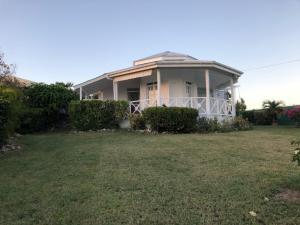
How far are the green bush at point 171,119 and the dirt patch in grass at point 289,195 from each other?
859 centimetres

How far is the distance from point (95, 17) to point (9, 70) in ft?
22.0

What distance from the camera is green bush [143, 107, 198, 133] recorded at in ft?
43.7

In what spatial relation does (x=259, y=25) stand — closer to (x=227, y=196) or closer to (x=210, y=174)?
(x=210, y=174)

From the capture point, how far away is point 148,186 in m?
5.18

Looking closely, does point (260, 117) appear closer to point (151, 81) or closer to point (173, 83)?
point (173, 83)

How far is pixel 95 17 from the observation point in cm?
1702

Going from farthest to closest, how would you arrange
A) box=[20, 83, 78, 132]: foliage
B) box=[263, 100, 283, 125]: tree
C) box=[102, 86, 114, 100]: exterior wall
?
box=[263, 100, 283, 125]: tree
box=[102, 86, 114, 100]: exterior wall
box=[20, 83, 78, 132]: foliage

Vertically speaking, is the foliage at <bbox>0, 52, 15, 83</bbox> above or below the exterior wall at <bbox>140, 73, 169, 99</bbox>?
above

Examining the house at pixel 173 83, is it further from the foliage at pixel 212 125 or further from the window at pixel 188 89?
the foliage at pixel 212 125

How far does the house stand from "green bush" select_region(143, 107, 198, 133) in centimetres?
181

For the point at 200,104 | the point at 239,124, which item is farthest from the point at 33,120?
the point at 239,124

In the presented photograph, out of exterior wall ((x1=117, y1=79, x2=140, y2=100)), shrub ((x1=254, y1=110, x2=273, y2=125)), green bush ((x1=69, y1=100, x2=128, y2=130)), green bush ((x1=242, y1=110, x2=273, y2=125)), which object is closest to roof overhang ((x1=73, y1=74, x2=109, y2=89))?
exterior wall ((x1=117, y1=79, x2=140, y2=100))

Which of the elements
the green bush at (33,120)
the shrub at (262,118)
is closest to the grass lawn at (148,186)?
the green bush at (33,120)

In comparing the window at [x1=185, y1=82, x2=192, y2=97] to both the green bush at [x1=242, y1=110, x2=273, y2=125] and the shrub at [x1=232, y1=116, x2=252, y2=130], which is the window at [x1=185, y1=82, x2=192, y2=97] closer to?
the shrub at [x1=232, y1=116, x2=252, y2=130]
